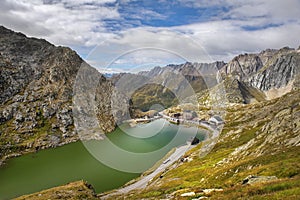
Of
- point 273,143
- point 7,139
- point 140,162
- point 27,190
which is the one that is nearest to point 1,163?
point 7,139

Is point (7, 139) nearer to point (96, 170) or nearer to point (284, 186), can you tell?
point (96, 170)

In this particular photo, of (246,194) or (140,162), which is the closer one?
(246,194)

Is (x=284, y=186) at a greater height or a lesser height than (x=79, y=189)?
greater

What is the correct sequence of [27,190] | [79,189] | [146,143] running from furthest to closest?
[146,143], [27,190], [79,189]

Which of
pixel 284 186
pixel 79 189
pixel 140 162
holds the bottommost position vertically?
pixel 140 162

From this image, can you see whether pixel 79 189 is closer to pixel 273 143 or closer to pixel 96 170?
pixel 273 143

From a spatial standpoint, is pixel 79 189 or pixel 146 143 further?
pixel 146 143

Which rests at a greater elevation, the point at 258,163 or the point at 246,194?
the point at 246,194

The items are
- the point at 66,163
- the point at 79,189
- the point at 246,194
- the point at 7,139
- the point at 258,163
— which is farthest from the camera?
the point at 7,139

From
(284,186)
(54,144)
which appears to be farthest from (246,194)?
(54,144)
